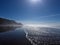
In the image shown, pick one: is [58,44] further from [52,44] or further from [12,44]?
[12,44]

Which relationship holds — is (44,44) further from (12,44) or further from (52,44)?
(12,44)

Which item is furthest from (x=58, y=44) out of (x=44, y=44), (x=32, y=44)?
(x=32, y=44)

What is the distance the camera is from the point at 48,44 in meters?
21.5

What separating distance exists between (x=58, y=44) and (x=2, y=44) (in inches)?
609

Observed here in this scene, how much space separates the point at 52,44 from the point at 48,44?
3.99 ft

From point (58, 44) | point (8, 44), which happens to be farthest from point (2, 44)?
point (58, 44)

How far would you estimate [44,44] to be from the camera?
837 inches

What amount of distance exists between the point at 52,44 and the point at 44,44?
2.37 meters

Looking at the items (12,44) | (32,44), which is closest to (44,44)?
(32,44)

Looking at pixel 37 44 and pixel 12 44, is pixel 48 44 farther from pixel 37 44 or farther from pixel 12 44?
pixel 12 44

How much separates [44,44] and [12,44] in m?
8.76

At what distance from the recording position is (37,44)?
2114 centimetres

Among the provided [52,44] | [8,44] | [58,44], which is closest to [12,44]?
[8,44]

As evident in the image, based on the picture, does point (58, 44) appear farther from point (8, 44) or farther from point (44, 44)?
point (8, 44)
